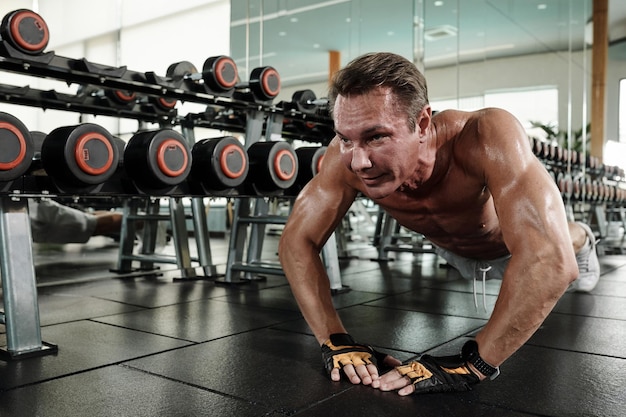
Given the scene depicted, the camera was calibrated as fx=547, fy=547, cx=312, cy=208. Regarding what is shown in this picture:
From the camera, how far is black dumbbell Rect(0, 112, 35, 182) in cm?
125

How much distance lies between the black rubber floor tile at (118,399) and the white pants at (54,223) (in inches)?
88.0

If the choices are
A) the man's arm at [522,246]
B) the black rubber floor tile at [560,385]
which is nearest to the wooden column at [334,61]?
the black rubber floor tile at [560,385]

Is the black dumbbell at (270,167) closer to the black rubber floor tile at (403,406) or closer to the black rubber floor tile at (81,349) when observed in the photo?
the black rubber floor tile at (81,349)

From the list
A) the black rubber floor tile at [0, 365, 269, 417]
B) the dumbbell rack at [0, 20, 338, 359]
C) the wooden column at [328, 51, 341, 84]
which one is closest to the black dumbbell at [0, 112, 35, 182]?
the dumbbell rack at [0, 20, 338, 359]

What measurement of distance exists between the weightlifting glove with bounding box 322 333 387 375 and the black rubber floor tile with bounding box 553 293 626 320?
1.06 meters

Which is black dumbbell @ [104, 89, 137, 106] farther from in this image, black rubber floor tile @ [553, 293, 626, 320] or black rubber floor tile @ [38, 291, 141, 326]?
black rubber floor tile @ [553, 293, 626, 320]

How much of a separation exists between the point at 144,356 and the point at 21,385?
27 centimetres

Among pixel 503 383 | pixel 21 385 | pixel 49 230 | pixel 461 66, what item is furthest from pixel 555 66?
pixel 21 385

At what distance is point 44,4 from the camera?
114 inches

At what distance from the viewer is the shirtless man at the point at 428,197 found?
90 cm

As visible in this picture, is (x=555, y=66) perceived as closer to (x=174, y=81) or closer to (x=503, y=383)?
(x=174, y=81)

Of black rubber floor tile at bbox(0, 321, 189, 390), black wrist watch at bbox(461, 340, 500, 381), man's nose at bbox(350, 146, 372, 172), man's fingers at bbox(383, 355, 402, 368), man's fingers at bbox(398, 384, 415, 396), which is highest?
man's nose at bbox(350, 146, 372, 172)

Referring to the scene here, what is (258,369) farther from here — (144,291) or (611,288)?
(611,288)

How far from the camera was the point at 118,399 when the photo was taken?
958mm
